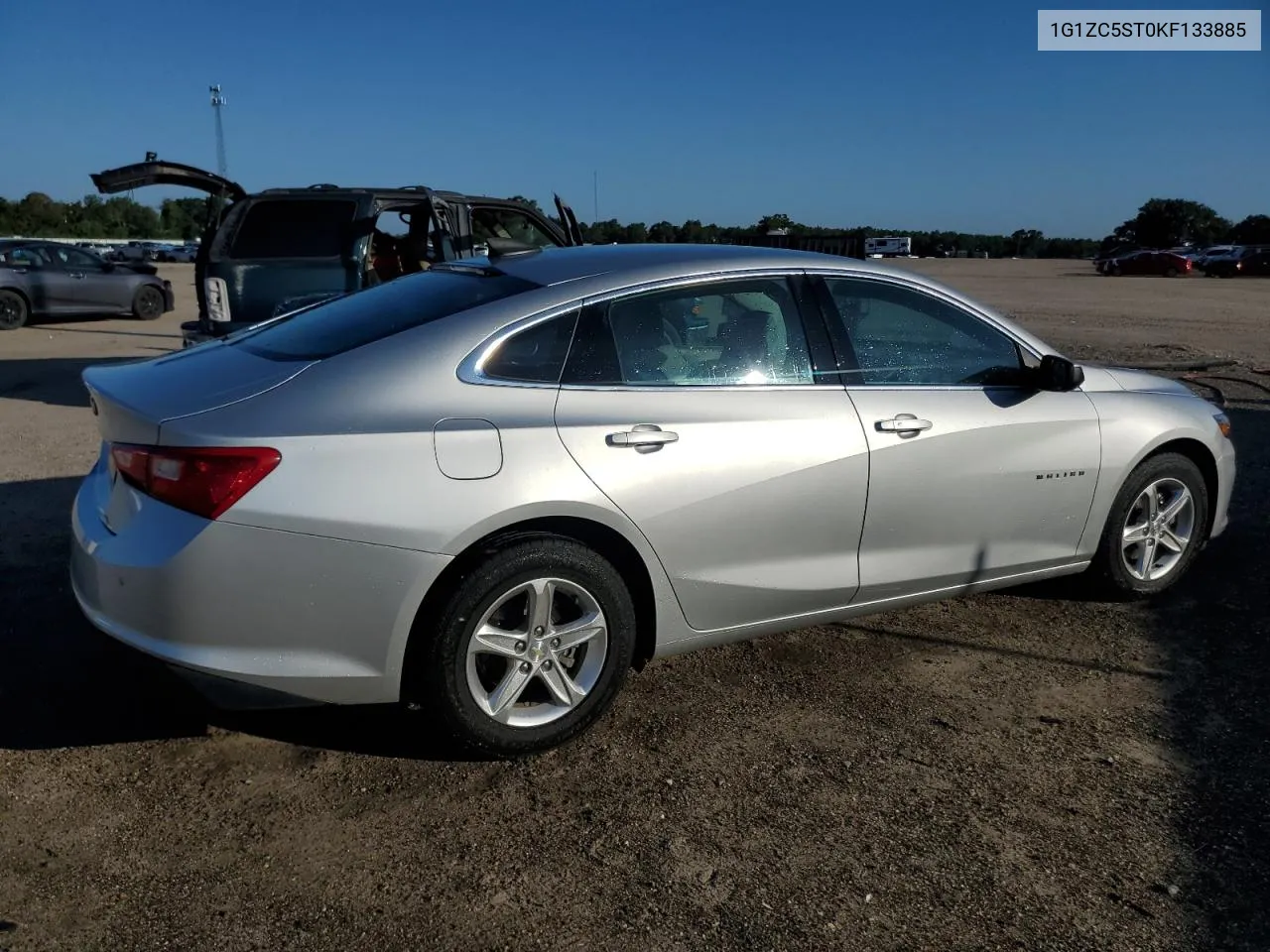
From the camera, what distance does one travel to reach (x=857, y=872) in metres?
2.79

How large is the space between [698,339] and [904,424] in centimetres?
84

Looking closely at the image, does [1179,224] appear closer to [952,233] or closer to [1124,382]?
[952,233]

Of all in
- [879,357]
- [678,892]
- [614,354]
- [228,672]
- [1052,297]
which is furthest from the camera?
[1052,297]

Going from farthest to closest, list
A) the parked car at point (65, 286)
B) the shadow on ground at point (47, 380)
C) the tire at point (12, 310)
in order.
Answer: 1. the parked car at point (65, 286)
2. the tire at point (12, 310)
3. the shadow on ground at point (47, 380)

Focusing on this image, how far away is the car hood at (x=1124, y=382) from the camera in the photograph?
4547 millimetres

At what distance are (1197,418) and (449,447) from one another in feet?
11.5

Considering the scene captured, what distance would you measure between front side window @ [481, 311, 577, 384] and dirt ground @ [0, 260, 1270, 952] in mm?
1230

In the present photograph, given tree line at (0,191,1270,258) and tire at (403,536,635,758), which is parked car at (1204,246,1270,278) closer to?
tree line at (0,191,1270,258)

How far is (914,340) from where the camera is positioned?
4117 millimetres

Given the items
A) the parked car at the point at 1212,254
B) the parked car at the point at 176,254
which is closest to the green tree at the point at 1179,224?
the parked car at the point at 1212,254

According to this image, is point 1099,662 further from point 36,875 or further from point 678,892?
point 36,875

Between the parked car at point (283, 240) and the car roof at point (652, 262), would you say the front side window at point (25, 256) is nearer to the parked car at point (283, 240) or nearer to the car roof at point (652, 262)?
the parked car at point (283, 240)

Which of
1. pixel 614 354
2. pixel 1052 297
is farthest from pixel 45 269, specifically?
pixel 1052 297

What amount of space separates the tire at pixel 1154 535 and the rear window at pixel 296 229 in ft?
21.4
